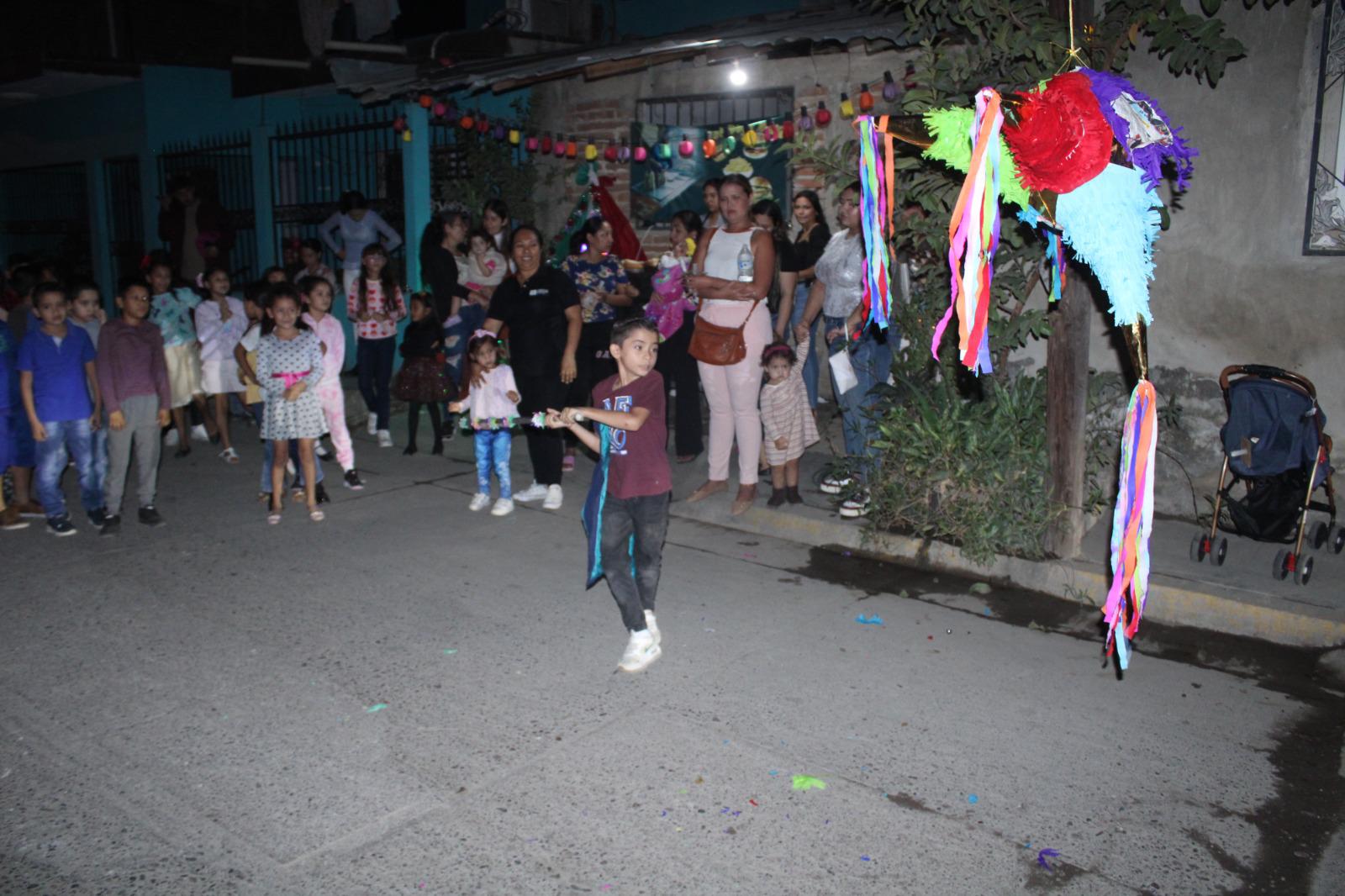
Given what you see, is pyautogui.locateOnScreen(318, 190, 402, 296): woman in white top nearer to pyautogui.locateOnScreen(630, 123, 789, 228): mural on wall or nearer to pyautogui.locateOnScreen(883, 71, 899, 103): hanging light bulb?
pyautogui.locateOnScreen(630, 123, 789, 228): mural on wall

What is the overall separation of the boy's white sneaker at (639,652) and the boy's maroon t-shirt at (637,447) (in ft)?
2.11

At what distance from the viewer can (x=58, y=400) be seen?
7020mm

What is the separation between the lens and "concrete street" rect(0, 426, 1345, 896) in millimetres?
3488

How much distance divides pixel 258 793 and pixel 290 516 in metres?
3.95

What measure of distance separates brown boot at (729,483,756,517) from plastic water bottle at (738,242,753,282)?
137 cm

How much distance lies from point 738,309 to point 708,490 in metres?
1.31

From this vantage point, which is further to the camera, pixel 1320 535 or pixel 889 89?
pixel 889 89

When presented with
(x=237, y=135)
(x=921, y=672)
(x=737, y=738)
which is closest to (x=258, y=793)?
(x=737, y=738)

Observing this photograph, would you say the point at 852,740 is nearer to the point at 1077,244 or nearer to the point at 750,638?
the point at 750,638

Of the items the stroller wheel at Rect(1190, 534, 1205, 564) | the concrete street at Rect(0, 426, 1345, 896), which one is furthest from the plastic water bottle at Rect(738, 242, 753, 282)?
the stroller wheel at Rect(1190, 534, 1205, 564)

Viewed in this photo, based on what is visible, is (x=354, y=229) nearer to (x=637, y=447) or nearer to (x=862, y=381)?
(x=862, y=381)

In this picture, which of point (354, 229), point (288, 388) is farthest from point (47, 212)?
point (288, 388)

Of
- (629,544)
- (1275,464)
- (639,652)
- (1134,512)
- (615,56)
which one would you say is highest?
(615,56)

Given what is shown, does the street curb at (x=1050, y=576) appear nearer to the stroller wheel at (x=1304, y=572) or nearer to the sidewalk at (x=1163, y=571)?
the sidewalk at (x=1163, y=571)
